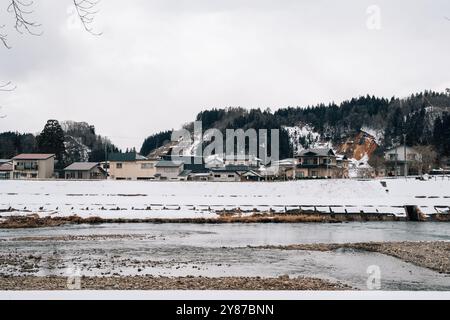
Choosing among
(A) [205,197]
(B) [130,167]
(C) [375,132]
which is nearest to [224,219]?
(A) [205,197]

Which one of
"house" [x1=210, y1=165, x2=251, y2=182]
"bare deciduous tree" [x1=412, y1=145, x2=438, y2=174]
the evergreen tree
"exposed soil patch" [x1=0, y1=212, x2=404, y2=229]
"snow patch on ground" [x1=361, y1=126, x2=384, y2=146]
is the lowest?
"exposed soil patch" [x1=0, y1=212, x2=404, y2=229]

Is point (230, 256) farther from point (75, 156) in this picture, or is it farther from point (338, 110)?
point (338, 110)

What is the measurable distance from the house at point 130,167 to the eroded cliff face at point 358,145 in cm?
8769

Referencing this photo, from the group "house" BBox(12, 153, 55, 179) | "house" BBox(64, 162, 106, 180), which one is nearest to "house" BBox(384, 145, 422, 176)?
"house" BBox(64, 162, 106, 180)

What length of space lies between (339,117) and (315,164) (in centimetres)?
9281

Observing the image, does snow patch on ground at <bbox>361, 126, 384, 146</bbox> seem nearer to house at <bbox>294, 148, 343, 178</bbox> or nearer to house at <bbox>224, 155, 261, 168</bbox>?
house at <bbox>224, 155, 261, 168</bbox>

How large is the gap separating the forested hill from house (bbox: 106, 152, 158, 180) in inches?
2151

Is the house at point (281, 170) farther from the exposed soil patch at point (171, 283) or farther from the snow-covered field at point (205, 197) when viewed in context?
the exposed soil patch at point (171, 283)

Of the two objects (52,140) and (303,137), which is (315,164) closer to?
(52,140)

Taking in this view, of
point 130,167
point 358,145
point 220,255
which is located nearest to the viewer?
point 220,255

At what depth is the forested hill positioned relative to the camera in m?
138

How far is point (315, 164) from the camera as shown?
250 feet

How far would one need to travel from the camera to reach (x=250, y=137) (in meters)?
126
